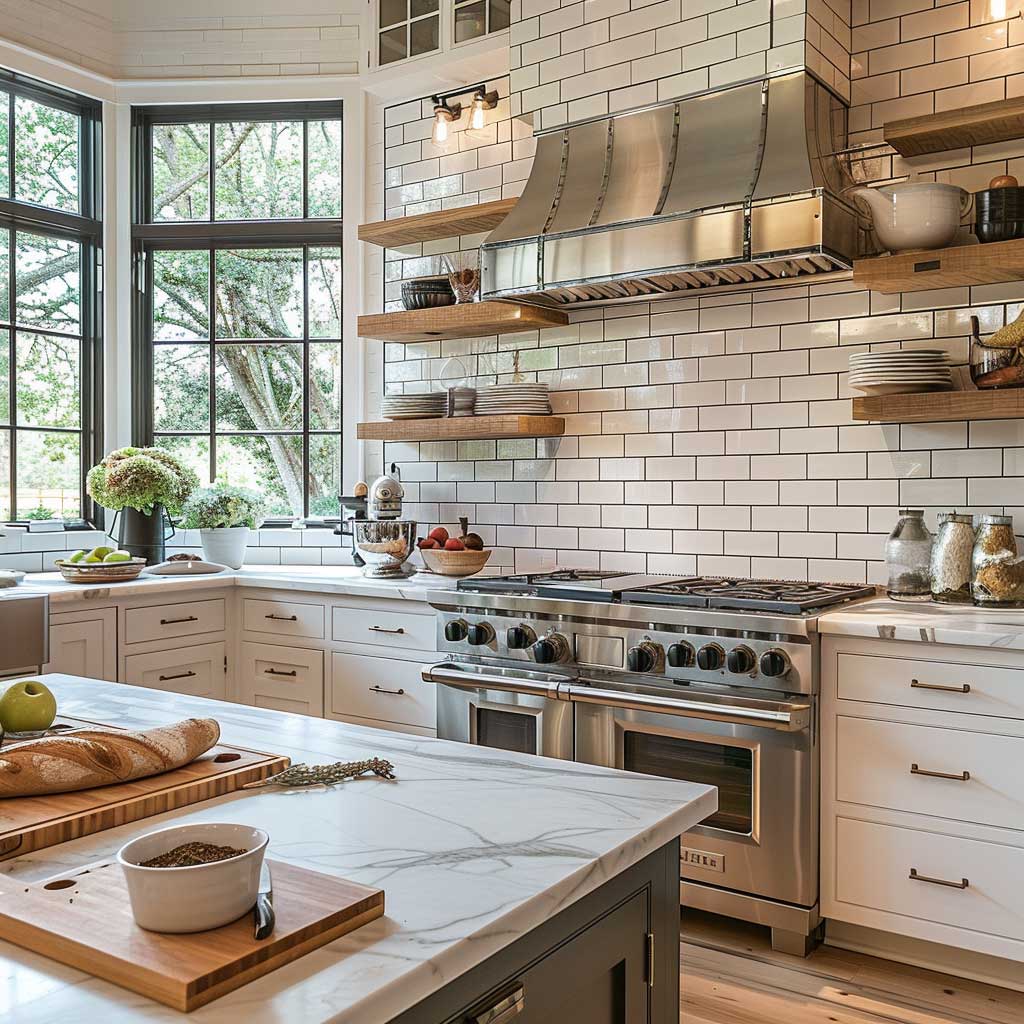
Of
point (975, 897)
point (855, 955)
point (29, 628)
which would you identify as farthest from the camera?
point (29, 628)

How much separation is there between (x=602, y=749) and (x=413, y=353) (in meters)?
2.22

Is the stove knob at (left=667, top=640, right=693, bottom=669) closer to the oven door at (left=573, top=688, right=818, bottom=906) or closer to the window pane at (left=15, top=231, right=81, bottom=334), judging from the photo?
the oven door at (left=573, top=688, right=818, bottom=906)

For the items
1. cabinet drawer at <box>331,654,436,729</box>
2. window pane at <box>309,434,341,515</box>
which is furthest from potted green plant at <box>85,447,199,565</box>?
cabinet drawer at <box>331,654,436,729</box>

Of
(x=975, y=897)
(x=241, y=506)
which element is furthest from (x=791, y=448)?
(x=241, y=506)

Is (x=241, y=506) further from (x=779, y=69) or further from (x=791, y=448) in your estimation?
(x=779, y=69)

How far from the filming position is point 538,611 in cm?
334

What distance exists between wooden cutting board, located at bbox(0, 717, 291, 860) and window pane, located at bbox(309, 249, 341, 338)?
12.3ft

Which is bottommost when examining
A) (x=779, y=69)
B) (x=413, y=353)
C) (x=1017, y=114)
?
(x=413, y=353)

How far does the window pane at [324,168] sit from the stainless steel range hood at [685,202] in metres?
1.42

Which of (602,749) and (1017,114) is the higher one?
(1017,114)

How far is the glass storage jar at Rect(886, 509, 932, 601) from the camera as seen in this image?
10.3 ft

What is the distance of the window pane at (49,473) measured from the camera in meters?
4.74

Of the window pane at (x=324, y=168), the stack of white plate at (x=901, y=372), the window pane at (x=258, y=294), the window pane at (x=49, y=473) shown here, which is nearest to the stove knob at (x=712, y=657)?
the stack of white plate at (x=901, y=372)

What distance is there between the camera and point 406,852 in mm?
1122
